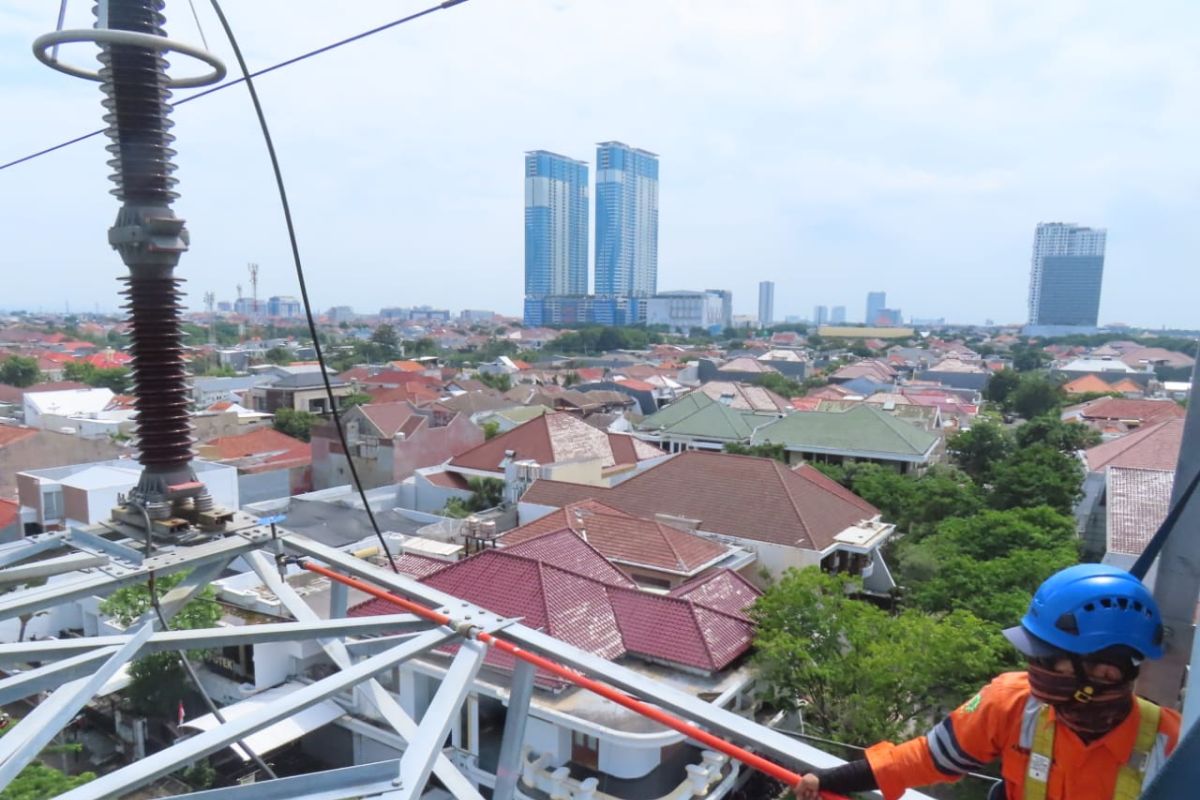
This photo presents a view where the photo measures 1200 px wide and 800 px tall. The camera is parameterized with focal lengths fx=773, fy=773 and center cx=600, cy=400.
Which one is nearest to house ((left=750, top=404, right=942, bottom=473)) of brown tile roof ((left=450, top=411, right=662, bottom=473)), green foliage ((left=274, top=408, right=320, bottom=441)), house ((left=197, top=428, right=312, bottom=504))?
brown tile roof ((left=450, top=411, right=662, bottom=473))

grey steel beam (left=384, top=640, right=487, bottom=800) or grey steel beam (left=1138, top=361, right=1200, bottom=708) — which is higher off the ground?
grey steel beam (left=1138, top=361, right=1200, bottom=708)

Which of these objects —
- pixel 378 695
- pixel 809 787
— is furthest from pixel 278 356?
pixel 809 787

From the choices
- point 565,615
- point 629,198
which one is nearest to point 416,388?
point 565,615

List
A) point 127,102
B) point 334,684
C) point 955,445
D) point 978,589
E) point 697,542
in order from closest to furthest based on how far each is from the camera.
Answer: point 334,684 < point 127,102 < point 978,589 < point 697,542 < point 955,445

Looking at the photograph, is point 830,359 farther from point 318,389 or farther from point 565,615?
point 565,615

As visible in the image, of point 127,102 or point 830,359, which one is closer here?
point 127,102

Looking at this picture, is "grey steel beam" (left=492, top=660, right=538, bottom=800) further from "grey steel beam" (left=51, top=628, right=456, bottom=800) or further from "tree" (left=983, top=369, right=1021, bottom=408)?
"tree" (left=983, top=369, right=1021, bottom=408)

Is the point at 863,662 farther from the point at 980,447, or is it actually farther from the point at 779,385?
the point at 779,385
